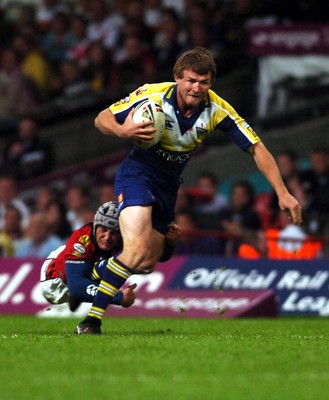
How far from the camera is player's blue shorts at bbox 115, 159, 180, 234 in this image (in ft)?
32.1

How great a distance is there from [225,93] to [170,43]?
1.20 meters

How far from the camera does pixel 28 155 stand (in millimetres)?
20109

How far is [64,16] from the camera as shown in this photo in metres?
22.5

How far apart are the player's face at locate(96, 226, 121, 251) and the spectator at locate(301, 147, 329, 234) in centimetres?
571

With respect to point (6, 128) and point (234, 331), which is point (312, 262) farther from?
point (6, 128)

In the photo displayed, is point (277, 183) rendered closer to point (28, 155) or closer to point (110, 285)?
point (110, 285)

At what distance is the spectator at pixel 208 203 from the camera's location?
54.4ft

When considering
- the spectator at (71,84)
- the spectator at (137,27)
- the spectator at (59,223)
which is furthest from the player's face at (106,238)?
the spectator at (71,84)

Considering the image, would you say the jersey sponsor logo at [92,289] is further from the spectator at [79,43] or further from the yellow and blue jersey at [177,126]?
the spectator at [79,43]

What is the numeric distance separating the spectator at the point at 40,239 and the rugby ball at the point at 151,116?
7108 mm

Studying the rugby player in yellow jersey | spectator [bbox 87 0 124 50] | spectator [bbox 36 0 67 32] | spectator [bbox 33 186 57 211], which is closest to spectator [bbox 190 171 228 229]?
spectator [bbox 33 186 57 211]

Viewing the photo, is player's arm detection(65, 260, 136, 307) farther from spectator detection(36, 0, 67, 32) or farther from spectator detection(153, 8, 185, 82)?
spectator detection(36, 0, 67, 32)

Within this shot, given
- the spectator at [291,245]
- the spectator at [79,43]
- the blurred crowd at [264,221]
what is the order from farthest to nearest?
the spectator at [79,43], the blurred crowd at [264,221], the spectator at [291,245]

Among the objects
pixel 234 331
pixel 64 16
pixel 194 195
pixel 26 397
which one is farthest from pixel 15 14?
pixel 26 397
